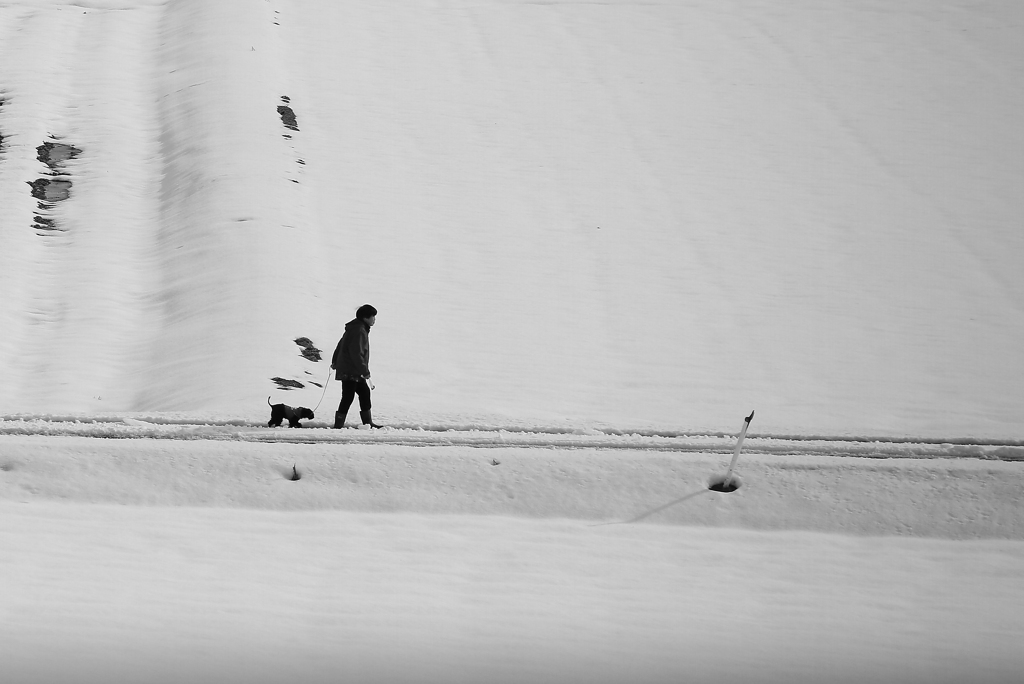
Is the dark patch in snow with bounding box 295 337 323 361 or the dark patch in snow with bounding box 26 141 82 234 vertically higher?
the dark patch in snow with bounding box 295 337 323 361

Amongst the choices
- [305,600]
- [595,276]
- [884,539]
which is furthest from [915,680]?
[595,276]

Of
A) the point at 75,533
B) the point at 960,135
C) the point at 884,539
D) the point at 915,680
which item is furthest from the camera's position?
the point at 960,135

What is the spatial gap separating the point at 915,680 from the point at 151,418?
7268mm

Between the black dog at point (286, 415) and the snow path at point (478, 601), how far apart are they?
151 cm

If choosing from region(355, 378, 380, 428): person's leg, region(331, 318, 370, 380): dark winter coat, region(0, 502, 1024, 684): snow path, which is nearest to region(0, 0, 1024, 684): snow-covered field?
region(0, 502, 1024, 684): snow path

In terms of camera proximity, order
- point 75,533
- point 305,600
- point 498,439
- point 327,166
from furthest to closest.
→ point 327,166, point 498,439, point 75,533, point 305,600

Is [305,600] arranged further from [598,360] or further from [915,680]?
[598,360]

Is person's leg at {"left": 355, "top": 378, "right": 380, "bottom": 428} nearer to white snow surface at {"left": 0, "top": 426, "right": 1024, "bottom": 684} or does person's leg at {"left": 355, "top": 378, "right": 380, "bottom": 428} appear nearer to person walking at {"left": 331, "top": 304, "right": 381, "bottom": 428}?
person walking at {"left": 331, "top": 304, "right": 381, "bottom": 428}

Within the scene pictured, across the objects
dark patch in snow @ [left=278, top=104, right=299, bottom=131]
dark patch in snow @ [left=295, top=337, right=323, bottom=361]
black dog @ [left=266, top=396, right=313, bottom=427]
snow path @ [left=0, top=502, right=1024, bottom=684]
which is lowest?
dark patch in snow @ [left=278, top=104, right=299, bottom=131]

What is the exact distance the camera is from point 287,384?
13.1 meters

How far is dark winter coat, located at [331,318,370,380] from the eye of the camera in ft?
34.3

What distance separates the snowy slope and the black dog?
1014 millimetres

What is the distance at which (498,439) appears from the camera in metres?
10.3

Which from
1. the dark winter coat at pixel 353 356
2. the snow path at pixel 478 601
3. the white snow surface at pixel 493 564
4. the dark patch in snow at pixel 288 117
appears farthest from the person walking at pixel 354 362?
the dark patch in snow at pixel 288 117
